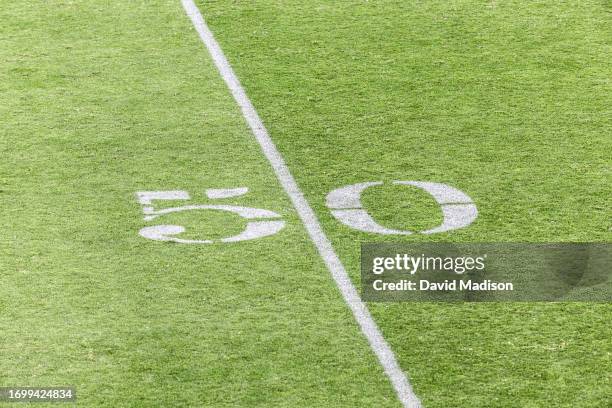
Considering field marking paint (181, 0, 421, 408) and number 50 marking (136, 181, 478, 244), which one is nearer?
field marking paint (181, 0, 421, 408)

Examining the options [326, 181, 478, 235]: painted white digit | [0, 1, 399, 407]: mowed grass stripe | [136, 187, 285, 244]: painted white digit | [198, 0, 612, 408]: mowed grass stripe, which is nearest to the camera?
[0, 1, 399, 407]: mowed grass stripe

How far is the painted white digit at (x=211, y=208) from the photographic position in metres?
8.97

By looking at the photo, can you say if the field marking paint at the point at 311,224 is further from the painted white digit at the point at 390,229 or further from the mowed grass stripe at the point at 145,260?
the painted white digit at the point at 390,229

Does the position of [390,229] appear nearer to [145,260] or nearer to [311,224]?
[311,224]

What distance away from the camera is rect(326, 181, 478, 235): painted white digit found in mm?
9148

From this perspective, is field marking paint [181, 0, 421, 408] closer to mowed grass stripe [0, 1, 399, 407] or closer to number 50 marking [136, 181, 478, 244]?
mowed grass stripe [0, 1, 399, 407]

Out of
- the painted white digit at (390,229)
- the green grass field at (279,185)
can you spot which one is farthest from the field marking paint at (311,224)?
the painted white digit at (390,229)

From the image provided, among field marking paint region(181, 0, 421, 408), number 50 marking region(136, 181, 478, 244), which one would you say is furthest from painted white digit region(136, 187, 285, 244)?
field marking paint region(181, 0, 421, 408)

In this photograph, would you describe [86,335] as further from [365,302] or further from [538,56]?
[538,56]

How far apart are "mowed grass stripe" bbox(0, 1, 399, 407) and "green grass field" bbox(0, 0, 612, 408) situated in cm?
2

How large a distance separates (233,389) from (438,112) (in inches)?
193

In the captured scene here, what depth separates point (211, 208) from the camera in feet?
30.9

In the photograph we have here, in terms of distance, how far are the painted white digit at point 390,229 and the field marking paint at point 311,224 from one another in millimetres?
222

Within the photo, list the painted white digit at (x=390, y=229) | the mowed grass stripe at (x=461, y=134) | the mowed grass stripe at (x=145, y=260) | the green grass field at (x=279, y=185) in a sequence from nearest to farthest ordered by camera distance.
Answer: the mowed grass stripe at (x=145, y=260)
the green grass field at (x=279, y=185)
the mowed grass stripe at (x=461, y=134)
the painted white digit at (x=390, y=229)
